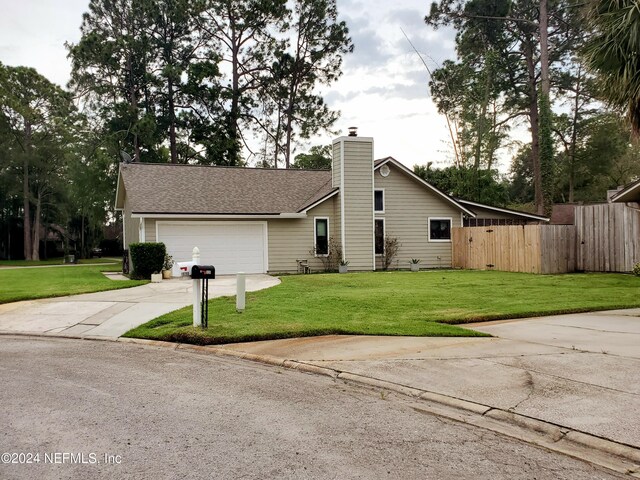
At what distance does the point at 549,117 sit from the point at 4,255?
47.4 m

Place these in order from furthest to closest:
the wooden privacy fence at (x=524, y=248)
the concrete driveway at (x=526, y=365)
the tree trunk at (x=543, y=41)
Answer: the tree trunk at (x=543, y=41) → the wooden privacy fence at (x=524, y=248) → the concrete driveway at (x=526, y=365)

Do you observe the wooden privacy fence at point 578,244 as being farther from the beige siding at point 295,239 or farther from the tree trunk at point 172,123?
the tree trunk at point 172,123

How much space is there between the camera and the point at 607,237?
18.4 meters

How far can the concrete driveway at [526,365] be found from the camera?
472 centimetres

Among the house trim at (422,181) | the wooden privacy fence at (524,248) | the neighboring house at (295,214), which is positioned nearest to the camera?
the wooden privacy fence at (524,248)

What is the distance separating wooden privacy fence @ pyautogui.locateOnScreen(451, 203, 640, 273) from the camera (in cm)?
1762

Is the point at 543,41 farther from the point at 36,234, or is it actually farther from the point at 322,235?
the point at 36,234

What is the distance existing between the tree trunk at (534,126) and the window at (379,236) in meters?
13.9

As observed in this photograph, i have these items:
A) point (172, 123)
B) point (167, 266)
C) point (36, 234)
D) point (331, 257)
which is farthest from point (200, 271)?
point (36, 234)

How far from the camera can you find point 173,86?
39.7m

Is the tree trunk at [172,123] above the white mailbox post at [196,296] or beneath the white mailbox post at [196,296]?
above

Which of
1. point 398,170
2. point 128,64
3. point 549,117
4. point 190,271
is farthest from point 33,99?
point 190,271

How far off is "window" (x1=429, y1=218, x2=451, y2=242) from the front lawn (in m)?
7.65

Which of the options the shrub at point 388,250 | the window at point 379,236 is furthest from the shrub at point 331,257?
the shrub at point 388,250
